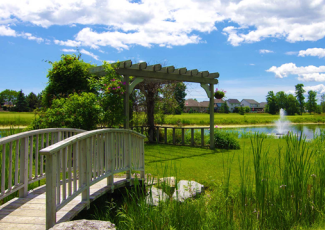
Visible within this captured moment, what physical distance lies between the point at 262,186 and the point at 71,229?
2269 millimetres

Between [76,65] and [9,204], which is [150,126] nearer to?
[76,65]

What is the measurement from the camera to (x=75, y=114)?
20.9 ft

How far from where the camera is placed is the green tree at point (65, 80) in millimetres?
7859

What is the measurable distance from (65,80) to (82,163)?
17.3 ft

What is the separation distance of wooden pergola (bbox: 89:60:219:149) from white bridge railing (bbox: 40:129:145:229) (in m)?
2.69

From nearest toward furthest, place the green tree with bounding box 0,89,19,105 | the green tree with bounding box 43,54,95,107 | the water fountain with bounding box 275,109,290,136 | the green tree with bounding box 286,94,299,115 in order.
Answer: the green tree with bounding box 43,54,95,107, the water fountain with bounding box 275,109,290,136, the green tree with bounding box 286,94,299,115, the green tree with bounding box 0,89,19,105

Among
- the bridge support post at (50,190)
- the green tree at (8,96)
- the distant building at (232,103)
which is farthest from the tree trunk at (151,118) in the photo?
the distant building at (232,103)

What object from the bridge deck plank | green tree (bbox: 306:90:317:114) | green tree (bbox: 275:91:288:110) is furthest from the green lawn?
green tree (bbox: 306:90:317:114)

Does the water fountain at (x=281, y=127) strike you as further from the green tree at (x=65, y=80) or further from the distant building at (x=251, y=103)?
the distant building at (x=251, y=103)

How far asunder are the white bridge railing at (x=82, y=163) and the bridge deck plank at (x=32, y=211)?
153 millimetres

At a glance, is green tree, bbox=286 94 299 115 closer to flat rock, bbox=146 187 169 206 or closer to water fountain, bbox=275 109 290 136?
water fountain, bbox=275 109 290 136

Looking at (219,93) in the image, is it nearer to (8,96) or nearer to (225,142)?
(225,142)

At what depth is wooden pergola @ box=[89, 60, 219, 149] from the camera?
23.9 feet

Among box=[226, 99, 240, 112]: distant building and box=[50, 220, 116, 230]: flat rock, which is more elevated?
box=[226, 99, 240, 112]: distant building
